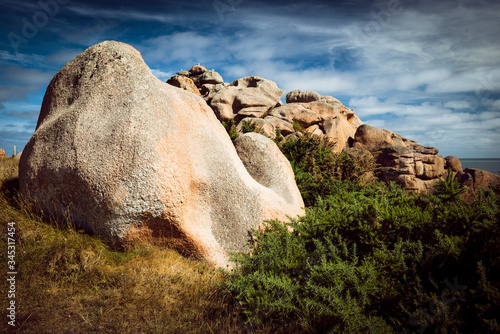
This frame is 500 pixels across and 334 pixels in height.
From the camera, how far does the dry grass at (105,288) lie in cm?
369

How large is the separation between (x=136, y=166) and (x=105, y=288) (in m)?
1.88

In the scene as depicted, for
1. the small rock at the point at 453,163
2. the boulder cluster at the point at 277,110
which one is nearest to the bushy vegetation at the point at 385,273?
the boulder cluster at the point at 277,110

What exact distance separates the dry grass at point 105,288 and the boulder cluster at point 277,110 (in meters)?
12.8

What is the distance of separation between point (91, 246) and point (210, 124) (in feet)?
10.8

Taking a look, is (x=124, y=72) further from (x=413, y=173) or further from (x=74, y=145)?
(x=413, y=173)

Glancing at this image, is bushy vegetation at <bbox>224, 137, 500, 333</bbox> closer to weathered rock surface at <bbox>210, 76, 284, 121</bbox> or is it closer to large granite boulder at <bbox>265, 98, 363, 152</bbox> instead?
large granite boulder at <bbox>265, 98, 363, 152</bbox>

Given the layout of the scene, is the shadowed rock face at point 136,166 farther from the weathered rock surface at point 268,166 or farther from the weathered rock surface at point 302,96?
the weathered rock surface at point 302,96

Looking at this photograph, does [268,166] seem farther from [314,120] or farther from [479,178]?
[479,178]

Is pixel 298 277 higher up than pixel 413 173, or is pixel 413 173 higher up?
pixel 413 173

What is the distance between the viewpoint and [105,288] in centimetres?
432

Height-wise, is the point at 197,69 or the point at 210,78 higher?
the point at 197,69

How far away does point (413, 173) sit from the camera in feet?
62.8

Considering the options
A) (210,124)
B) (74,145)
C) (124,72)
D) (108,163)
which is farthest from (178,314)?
(124,72)

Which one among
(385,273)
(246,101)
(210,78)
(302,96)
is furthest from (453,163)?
(210,78)
